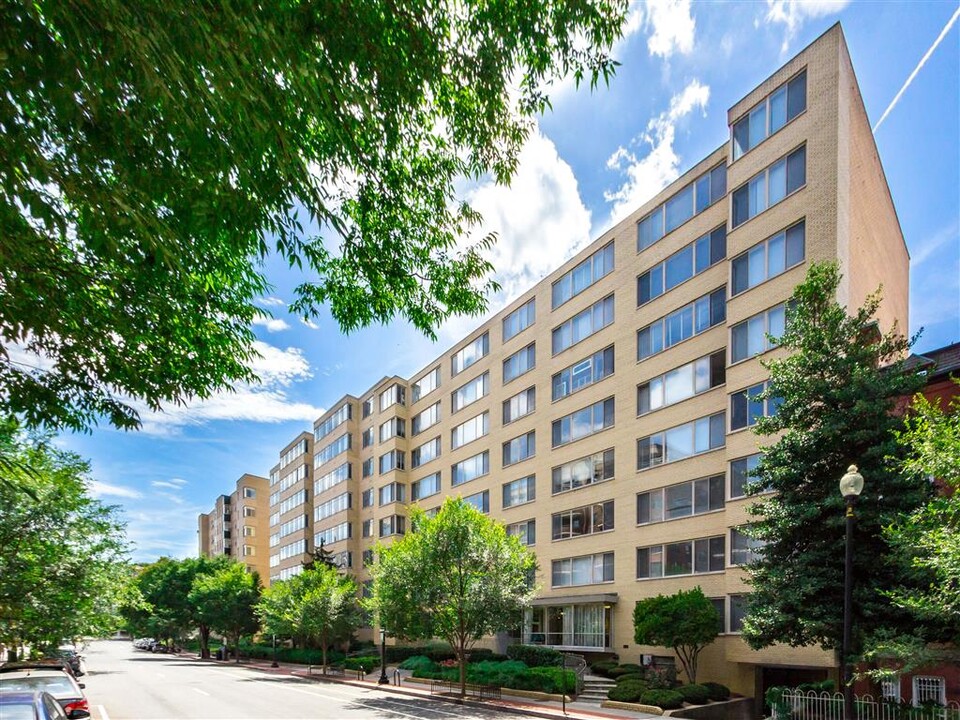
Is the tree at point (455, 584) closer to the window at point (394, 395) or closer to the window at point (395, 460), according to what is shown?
the window at point (395, 460)

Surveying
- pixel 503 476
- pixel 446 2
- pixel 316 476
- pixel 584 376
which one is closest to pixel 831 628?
pixel 446 2

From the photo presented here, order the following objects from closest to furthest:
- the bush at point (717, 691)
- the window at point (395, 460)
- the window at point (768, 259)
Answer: the bush at point (717, 691) < the window at point (768, 259) < the window at point (395, 460)

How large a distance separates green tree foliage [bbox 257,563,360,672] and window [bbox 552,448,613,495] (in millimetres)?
16475

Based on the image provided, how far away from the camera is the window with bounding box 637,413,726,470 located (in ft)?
89.5

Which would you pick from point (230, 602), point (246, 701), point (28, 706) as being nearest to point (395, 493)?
point (230, 602)

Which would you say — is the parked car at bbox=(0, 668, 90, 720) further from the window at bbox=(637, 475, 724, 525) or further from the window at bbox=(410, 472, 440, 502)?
the window at bbox=(410, 472, 440, 502)

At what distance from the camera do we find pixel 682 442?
94.5ft

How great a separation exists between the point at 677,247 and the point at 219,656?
59992mm

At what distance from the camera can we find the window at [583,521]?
108 ft

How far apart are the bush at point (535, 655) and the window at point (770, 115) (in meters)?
24.2

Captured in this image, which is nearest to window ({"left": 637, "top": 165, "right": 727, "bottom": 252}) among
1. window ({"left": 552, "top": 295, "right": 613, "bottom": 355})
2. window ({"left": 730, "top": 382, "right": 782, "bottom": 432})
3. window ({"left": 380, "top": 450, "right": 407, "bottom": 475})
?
window ({"left": 552, "top": 295, "right": 613, "bottom": 355})

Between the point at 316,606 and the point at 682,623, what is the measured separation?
85.0 ft

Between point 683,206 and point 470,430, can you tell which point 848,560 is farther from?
point 470,430

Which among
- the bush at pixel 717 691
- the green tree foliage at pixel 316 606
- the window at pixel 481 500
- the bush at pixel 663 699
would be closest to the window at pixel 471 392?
the window at pixel 481 500
